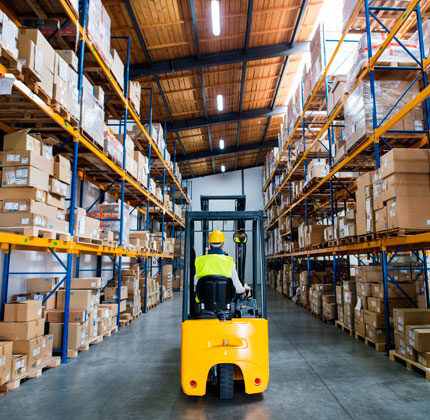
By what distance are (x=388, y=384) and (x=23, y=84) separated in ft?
18.0

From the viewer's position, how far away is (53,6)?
545 cm

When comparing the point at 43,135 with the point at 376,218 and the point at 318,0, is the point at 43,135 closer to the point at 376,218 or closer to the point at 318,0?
the point at 376,218

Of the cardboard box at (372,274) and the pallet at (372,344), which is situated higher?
the cardboard box at (372,274)

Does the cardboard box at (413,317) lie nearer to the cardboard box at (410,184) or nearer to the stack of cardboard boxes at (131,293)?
the cardboard box at (410,184)

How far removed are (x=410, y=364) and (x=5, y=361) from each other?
16.4 feet

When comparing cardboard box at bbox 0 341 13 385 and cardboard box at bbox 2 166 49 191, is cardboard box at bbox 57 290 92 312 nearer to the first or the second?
cardboard box at bbox 0 341 13 385

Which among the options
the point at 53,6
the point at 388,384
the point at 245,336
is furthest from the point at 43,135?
the point at 388,384

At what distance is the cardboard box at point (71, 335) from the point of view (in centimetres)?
520

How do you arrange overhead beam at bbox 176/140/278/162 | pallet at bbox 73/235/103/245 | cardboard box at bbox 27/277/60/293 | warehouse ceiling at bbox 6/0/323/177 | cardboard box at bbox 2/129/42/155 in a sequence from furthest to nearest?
overhead beam at bbox 176/140/278/162, warehouse ceiling at bbox 6/0/323/177, cardboard box at bbox 27/277/60/293, pallet at bbox 73/235/103/245, cardboard box at bbox 2/129/42/155

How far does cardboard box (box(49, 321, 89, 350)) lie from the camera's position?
17.1 feet

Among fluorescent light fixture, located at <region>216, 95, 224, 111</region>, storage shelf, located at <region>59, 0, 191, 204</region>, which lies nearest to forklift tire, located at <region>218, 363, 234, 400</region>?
storage shelf, located at <region>59, 0, 191, 204</region>

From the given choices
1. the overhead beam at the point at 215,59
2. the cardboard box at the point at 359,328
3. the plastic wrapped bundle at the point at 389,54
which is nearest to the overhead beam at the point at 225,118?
the overhead beam at the point at 215,59

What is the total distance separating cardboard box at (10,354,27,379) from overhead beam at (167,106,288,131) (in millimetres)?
11146

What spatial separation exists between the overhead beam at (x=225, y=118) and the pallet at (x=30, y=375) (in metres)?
10.7
